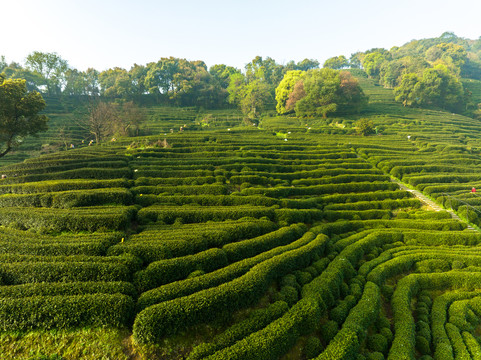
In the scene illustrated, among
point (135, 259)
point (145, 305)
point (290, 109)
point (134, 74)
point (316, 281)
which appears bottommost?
point (316, 281)

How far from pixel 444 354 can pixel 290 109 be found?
64879mm

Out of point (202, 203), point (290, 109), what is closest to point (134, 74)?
point (290, 109)

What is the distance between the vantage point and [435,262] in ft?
56.3

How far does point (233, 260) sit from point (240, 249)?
774 mm

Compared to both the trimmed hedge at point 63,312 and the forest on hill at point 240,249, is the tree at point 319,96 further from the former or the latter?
the trimmed hedge at point 63,312

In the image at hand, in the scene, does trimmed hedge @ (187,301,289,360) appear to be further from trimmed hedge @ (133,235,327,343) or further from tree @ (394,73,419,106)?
tree @ (394,73,419,106)

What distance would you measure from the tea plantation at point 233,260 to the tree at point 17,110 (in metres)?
3.73

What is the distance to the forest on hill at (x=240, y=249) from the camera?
8672 mm

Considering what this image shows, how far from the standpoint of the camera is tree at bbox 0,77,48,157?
22734 millimetres

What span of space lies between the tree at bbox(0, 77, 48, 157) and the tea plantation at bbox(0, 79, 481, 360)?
3731mm

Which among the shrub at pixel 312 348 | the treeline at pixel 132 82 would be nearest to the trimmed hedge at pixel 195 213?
the shrub at pixel 312 348

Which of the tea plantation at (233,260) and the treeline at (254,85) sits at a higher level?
the treeline at (254,85)

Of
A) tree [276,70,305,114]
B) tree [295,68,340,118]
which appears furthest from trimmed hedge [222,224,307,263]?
tree [276,70,305,114]

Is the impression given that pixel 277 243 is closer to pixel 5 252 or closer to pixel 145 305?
pixel 145 305
